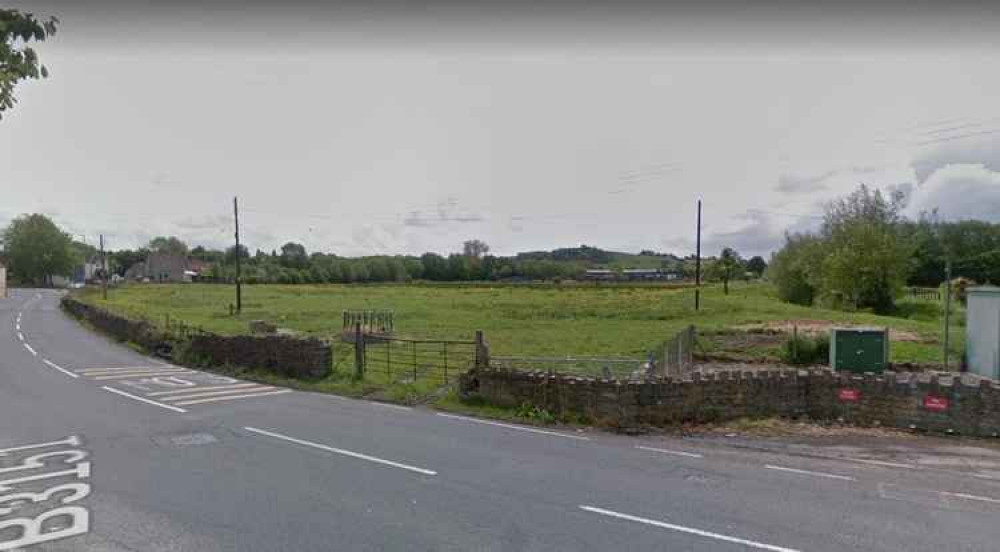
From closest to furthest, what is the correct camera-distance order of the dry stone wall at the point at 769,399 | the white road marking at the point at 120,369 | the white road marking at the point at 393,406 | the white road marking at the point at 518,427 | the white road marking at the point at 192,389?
the white road marking at the point at 518,427 < the dry stone wall at the point at 769,399 < the white road marking at the point at 393,406 < the white road marking at the point at 192,389 < the white road marking at the point at 120,369

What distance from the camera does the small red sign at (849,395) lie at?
9.72 metres

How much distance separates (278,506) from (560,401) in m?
5.75

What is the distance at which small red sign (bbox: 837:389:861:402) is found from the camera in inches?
383

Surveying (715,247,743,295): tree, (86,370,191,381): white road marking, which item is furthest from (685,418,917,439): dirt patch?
(715,247,743,295): tree

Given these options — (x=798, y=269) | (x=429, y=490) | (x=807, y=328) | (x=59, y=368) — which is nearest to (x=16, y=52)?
(x=429, y=490)

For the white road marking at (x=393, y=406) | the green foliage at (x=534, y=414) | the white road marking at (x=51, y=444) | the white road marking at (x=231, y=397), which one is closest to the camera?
the white road marking at (x=51, y=444)

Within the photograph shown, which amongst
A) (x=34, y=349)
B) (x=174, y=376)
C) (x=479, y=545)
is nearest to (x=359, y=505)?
(x=479, y=545)

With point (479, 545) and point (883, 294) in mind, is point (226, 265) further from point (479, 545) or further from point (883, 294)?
point (479, 545)

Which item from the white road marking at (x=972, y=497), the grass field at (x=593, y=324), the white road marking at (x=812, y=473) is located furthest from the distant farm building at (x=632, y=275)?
the white road marking at (x=972, y=497)

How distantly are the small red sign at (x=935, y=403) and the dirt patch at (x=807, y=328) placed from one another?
12.8m

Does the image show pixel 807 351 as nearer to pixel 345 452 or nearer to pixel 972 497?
pixel 972 497

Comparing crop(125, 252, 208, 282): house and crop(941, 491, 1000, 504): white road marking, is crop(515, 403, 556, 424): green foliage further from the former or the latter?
crop(125, 252, 208, 282): house

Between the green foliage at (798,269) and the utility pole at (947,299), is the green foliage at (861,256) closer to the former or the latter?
the green foliage at (798,269)

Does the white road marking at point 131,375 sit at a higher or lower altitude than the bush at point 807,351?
lower
